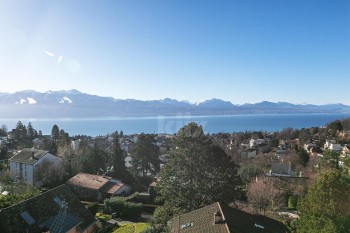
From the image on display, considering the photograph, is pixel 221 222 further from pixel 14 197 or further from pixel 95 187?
pixel 95 187

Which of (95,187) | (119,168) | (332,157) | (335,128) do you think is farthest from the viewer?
(335,128)

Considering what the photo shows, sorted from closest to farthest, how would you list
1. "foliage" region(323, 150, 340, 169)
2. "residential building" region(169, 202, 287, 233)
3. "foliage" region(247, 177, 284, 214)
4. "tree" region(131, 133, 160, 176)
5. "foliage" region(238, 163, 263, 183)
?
"residential building" region(169, 202, 287, 233)
"foliage" region(247, 177, 284, 214)
"foliage" region(323, 150, 340, 169)
"foliage" region(238, 163, 263, 183)
"tree" region(131, 133, 160, 176)

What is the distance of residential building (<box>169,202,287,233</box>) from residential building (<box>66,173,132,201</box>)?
57.4ft

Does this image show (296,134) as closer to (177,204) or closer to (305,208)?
(177,204)

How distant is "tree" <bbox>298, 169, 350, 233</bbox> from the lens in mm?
10625

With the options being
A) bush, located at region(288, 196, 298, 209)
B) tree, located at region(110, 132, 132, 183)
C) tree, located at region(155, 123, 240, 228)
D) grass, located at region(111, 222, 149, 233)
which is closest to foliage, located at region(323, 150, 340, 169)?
bush, located at region(288, 196, 298, 209)

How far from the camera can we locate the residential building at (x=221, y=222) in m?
13.4

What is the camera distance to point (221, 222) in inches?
538

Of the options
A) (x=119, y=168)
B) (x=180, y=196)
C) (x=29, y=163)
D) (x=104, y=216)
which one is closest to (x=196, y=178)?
(x=180, y=196)

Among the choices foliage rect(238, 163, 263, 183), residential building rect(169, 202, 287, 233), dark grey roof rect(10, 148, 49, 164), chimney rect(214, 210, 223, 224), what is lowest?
foliage rect(238, 163, 263, 183)

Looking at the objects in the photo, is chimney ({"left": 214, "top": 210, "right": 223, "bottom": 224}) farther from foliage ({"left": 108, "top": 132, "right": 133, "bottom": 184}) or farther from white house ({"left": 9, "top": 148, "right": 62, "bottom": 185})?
white house ({"left": 9, "top": 148, "right": 62, "bottom": 185})

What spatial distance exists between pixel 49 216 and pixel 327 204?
13412mm

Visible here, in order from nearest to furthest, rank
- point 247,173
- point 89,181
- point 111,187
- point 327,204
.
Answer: point 327,204
point 111,187
point 89,181
point 247,173

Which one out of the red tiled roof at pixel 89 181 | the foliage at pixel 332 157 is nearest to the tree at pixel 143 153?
the red tiled roof at pixel 89 181
